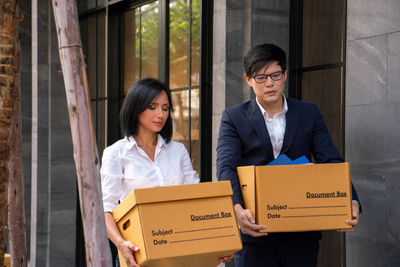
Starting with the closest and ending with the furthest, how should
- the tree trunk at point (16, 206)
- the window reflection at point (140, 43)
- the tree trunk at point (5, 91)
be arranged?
the tree trunk at point (5, 91), the tree trunk at point (16, 206), the window reflection at point (140, 43)

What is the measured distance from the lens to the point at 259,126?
335 cm

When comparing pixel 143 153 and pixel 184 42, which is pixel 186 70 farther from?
pixel 143 153

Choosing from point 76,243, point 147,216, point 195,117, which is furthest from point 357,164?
point 76,243

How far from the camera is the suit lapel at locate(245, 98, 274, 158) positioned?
3324mm

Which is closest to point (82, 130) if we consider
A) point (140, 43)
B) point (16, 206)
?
point (16, 206)

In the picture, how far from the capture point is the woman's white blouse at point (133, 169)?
126 inches

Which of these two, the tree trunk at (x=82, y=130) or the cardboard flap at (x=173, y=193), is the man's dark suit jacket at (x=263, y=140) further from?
the tree trunk at (x=82, y=130)

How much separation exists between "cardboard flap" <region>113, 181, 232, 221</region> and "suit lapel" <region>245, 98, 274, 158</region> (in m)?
0.54

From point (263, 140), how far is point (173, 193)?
30.5 inches

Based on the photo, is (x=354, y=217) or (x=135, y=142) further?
(x=135, y=142)

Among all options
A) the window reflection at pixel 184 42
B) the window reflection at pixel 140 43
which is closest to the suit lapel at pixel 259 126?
the window reflection at pixel 184 42

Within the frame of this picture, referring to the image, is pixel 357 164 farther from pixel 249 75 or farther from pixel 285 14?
pixel 285 14

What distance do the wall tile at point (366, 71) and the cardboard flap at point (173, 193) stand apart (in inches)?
73.6

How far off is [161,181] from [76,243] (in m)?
6.64
